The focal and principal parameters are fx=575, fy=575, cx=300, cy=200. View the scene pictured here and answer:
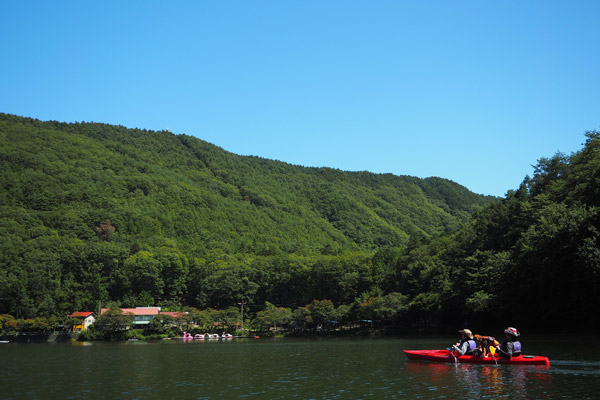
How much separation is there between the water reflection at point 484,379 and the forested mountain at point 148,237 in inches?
2580

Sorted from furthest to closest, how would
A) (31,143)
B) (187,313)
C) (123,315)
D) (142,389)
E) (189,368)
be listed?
(31,143) → (187,313) → (123,315) → (189,368) → (142,389)

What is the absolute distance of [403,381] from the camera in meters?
26.7

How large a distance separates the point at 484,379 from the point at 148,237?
133766 mm

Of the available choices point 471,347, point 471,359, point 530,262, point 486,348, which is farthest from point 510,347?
point 530,262

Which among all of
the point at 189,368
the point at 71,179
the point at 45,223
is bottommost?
the point at 189,368

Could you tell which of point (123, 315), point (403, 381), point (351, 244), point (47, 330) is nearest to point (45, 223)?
point (47, 330)

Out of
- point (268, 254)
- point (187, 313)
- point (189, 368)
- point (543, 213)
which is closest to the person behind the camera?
point (189, 368)

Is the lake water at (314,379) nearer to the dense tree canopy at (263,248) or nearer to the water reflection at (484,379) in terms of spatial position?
the water reflection at (484,379)

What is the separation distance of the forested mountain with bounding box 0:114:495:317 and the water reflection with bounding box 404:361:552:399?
6553cm

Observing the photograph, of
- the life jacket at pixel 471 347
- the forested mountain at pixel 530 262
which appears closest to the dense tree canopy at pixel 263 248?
the forested mountain at pixel 530 262

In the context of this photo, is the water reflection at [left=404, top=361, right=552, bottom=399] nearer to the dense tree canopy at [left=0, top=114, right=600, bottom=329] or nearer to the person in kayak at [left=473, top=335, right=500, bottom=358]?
the person in kayak at [left=473, top=335, right=500, bottom=358]

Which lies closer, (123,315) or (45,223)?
(123,315)

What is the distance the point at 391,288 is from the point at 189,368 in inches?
2528

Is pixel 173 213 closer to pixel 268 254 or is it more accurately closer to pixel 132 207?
pixel 132 207
